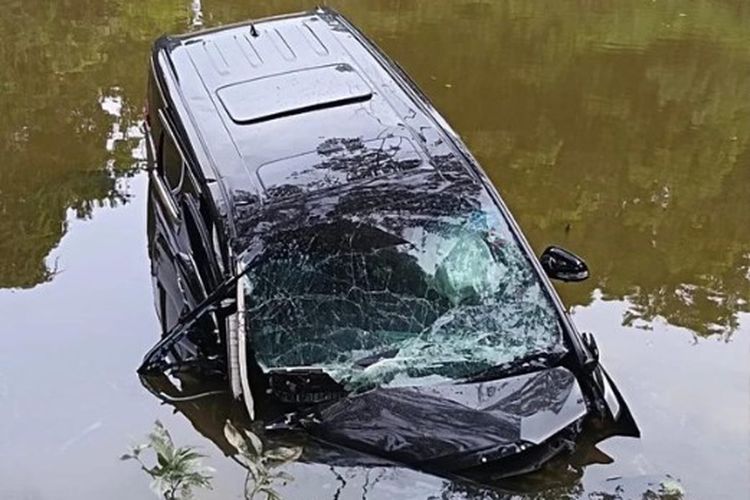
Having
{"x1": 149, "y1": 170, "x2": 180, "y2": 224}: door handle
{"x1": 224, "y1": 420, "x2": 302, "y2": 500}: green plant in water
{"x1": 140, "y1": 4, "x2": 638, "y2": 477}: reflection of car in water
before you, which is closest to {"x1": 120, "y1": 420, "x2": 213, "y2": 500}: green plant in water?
{"x1": 224, "y1": 420, "x2": 302, "y2": 500}: green plant in water

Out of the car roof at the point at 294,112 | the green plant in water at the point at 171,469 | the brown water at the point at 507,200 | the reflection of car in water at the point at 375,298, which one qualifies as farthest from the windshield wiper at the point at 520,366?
the green plant in water at the point at 171,469

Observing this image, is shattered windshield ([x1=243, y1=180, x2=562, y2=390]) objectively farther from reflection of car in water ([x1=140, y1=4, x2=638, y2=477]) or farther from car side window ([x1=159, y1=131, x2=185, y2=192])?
car side window ([x1=159, y1=131, x2=185, y2=192])

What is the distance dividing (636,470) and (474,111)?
5.10 metres

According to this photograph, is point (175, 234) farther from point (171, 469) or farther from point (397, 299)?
point (171, 469)

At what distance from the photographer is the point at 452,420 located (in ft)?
13.5

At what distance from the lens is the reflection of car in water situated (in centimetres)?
417

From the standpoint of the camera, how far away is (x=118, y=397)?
4.99 meters

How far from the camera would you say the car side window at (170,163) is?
543 centimetres

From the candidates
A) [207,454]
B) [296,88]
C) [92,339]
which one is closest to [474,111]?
[296,88]

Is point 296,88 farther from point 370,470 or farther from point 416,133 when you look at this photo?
point 370,470

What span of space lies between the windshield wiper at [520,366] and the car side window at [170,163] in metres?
2.12

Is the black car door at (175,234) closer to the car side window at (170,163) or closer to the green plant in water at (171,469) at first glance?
the car side window at (170,163)

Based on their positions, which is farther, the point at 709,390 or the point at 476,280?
the point at 709,390

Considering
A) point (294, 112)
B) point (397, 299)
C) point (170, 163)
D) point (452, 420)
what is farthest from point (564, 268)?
point (170, 163)
